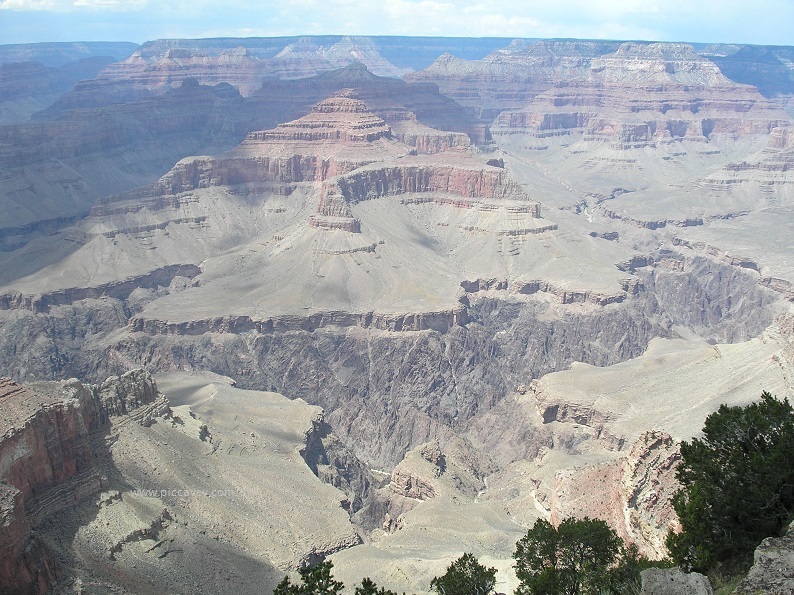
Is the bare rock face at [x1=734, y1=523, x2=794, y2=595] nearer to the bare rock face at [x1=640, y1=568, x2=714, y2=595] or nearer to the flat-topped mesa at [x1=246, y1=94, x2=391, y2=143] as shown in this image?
the bare rock face at [x1=640, y1=568, x2=714, y2=595]

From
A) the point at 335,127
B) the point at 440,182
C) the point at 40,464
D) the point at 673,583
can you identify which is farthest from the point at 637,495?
the point at 335,127

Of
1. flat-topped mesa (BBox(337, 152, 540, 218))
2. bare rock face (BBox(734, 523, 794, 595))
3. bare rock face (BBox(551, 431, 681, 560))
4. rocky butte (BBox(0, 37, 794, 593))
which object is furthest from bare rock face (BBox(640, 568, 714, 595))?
flat-topped mesa (BBox(337, 152, 540, 218))

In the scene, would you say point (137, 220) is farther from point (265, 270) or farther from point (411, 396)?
point (411, 396)

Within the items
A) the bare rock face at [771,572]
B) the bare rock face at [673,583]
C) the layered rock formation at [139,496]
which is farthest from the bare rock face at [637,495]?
the layered rock formation at [139,496]

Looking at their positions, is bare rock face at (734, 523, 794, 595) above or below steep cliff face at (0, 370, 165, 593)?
above

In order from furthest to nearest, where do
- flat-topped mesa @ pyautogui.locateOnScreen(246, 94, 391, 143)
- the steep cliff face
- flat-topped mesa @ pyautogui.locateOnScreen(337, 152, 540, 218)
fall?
flat-topped mesa @ pyautogui.locateOnScreen(246, 94, 391, 143) → flat-topped mesa @ pyautogui.locateOnScreen(337, 152, 540, 218) → the steep cliff face

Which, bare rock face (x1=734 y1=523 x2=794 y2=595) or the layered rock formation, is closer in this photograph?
bare rock face (x1=734 y1=523 x2=794 y2=595)
